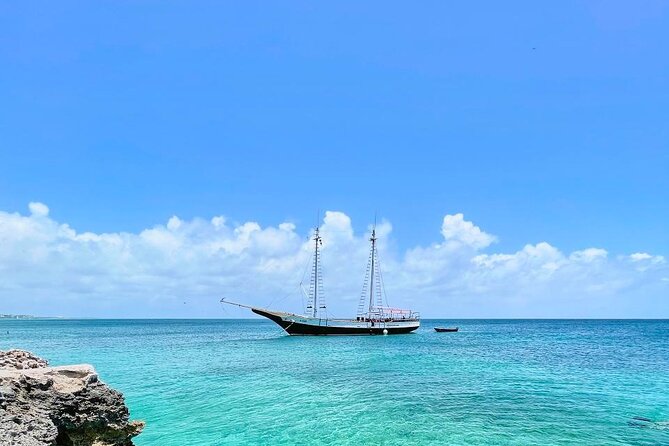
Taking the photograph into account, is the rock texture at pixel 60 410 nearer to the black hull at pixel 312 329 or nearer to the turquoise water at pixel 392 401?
the turquoise water at pixel 392 401

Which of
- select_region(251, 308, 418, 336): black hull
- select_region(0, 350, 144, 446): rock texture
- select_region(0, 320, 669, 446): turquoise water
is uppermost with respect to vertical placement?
select_region(0, 350, 144, 446): rock texture

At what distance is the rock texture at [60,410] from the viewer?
630 centimetres

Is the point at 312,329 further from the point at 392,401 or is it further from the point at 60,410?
the point at 60,410

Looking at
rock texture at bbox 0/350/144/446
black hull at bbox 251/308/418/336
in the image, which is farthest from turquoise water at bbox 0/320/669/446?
black hull at bbox 251/308/418/336

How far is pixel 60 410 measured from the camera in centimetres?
698

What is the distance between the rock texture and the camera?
248 inches

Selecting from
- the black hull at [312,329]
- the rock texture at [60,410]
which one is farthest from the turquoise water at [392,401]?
the black hull at [312,329]

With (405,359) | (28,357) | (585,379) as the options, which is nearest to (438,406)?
(585,379)

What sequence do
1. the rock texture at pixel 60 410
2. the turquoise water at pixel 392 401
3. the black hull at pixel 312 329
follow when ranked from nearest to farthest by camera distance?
the rock texture at pixel 60 410
the turquoise water at pixel 392 401
the black hull at pixel 312 329

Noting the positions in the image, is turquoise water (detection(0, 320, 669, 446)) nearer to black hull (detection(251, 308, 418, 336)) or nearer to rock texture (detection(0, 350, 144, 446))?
rock texture (detection(0, 350, 144, 446))

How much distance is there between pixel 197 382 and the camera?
77.5 ft

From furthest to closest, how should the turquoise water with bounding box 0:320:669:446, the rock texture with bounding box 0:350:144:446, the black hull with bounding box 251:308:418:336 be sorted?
1. the black hull with bounding box 251:308:418:336
2. the turquoise water with bounding box 0:320:669:446
3. the rock texture with bounding box 0:350:144:446

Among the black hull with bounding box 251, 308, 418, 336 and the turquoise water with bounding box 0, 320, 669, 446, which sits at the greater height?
the turquoise water with bounding box 0, 320, 669, 446

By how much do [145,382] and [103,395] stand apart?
18311 millimetres
